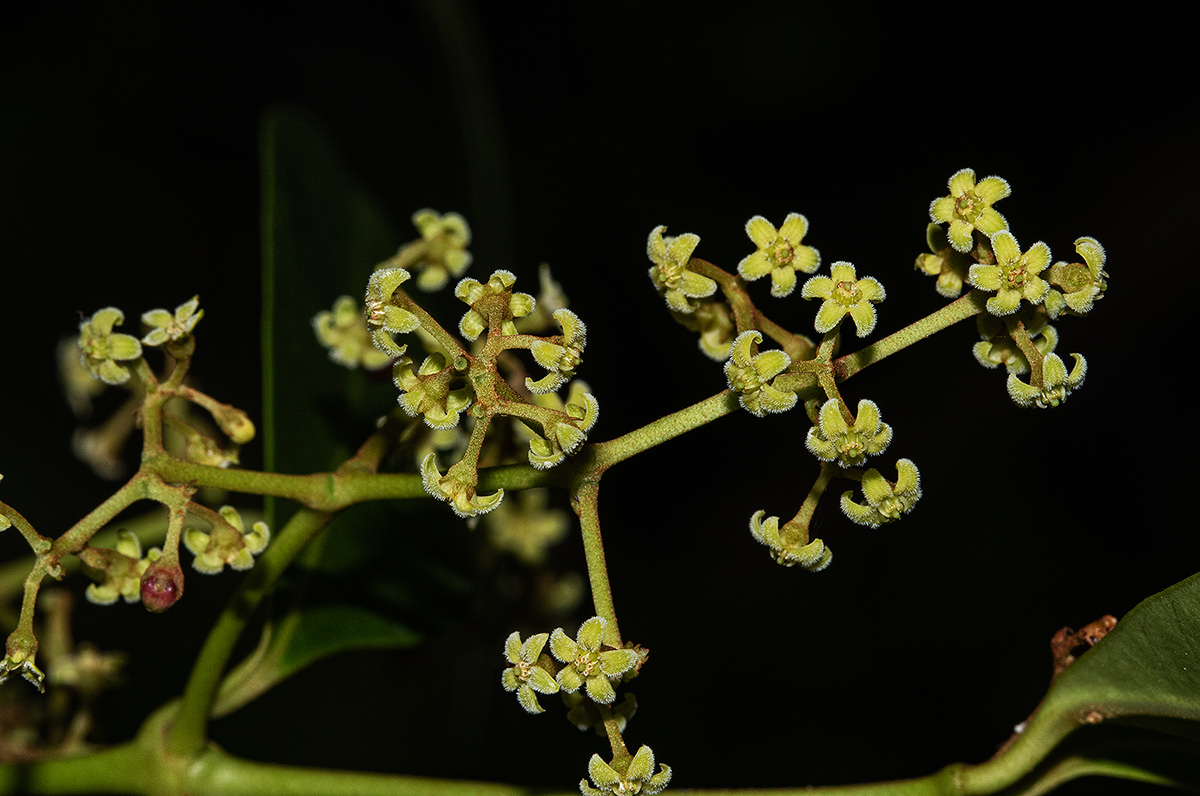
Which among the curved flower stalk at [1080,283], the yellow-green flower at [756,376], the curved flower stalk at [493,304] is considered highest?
the curved flower stalk at [493,304]

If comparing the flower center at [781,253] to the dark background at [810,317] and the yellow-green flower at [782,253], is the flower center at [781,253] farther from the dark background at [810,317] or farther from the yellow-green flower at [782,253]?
the dark background at [810,317]

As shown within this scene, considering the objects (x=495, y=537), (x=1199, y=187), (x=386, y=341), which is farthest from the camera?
(x=1199, y=187)

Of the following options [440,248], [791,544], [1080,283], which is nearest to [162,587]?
[440,248]

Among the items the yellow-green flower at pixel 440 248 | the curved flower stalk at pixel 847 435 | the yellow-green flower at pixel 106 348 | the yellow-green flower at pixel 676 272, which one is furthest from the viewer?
the yellow-green flower at pixel 440 248

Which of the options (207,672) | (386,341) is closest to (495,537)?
(207,672)

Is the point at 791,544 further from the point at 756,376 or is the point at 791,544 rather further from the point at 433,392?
the point at 433,392

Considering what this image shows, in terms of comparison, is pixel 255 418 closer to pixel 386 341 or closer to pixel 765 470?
pixel 765 470

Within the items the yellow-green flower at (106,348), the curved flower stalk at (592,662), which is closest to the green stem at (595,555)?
the curved flower stalk at (592,662)

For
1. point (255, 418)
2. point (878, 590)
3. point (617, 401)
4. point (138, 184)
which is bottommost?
point (878, 590)
